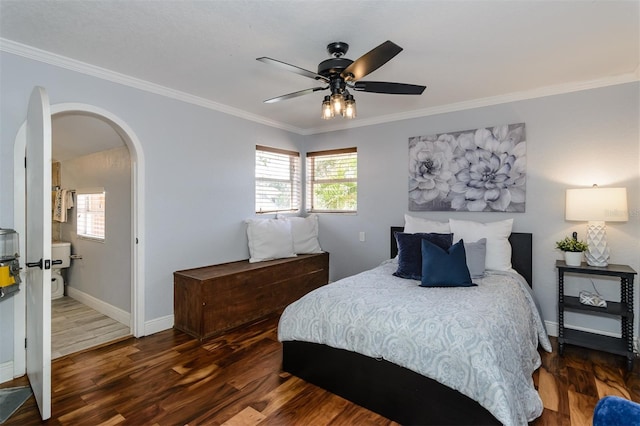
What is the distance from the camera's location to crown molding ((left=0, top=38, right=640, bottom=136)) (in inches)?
99.7

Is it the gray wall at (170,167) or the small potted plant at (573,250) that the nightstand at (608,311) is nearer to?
the small potted plant at (573,250)

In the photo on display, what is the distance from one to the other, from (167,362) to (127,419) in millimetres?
722

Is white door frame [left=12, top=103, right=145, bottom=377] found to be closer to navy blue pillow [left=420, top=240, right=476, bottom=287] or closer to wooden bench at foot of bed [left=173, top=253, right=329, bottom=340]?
wooden bench at foot of bed [left=173, top=253, right=329, bottom=340]

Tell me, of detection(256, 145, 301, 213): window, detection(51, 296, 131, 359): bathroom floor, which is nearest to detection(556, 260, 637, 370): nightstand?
detection(256, 145, 301, 213): window

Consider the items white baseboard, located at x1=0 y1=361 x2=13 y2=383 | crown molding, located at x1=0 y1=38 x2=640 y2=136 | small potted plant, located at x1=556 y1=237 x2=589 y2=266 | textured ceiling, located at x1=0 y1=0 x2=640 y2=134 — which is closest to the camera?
textured ceiling, located at x1=0 y1=0 x2=640 y2=134

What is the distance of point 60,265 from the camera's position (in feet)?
14.8

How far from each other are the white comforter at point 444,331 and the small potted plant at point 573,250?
0.60 meters

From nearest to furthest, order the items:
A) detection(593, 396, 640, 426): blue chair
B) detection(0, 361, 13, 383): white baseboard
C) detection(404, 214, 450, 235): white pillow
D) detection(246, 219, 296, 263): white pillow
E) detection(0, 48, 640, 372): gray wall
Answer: detection(593, 396, 640, 426): blue chair
detection(0, 361, 13, 383): white baseboard
detection(0, 48, 640, 372): gray wall
detection(404, 214, 450, 235): white pillow
detection(246, 219, 296, 263): white pillow

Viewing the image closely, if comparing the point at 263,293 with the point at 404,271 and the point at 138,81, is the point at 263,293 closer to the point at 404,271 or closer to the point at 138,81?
the point at 404,271

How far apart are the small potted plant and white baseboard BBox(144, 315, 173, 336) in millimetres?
3906

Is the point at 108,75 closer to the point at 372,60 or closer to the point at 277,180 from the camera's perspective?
the point at 277,180

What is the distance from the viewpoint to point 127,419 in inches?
77.9

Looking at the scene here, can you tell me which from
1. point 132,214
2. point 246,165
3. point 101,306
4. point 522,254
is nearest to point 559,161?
point 522,254

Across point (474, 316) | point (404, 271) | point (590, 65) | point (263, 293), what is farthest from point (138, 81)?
point (590, 65)
